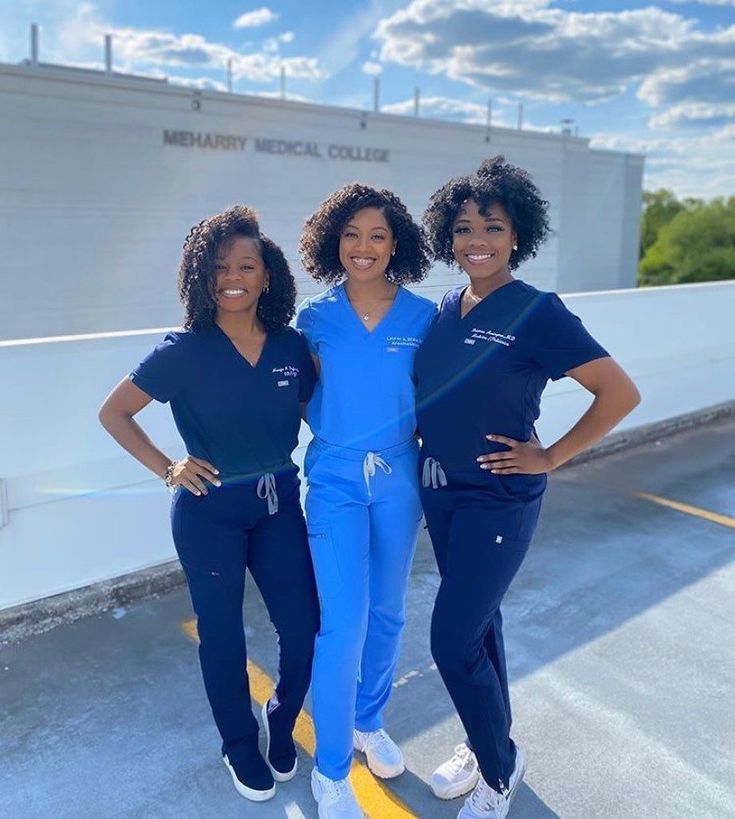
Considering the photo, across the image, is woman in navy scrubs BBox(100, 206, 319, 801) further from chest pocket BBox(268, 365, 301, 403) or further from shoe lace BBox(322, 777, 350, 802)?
shoe lace BBox(322, 777, 350, 802)

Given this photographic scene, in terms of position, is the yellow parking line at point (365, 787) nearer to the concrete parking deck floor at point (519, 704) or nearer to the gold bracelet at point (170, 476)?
the concrete parking deck floor at point (519, 704)

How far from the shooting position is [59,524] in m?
3.54

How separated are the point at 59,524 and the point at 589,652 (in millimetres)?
2489

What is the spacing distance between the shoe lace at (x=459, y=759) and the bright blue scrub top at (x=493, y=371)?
936 mm

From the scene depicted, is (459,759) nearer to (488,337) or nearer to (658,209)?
(488,337)

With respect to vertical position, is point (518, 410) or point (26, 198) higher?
point (26, 198)

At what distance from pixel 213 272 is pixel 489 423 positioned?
937 millimetres

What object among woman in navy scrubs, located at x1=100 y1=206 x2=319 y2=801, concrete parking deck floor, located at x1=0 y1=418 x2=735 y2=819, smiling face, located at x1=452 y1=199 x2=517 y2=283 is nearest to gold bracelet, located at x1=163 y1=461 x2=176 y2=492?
woman in navy scrubs, located at x1=100 y1=206 x2=319 y2=801

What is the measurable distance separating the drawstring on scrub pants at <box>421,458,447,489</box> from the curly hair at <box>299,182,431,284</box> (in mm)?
661

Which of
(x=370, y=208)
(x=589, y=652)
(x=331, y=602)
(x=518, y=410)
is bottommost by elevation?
(x=589, y=652)

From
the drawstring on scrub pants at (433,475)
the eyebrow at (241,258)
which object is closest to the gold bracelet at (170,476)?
the eyebrow at (241,258)

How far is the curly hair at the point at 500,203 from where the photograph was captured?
7.57ft

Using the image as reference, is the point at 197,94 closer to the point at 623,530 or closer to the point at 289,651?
the point at 623,530

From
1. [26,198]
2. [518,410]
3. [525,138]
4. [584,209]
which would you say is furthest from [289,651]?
[584,209]
